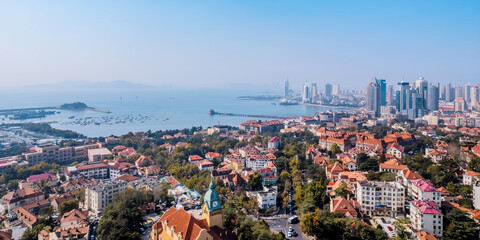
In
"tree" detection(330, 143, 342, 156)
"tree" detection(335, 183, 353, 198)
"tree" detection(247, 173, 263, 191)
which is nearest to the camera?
"tree" detection(335, 183, 353, 198)

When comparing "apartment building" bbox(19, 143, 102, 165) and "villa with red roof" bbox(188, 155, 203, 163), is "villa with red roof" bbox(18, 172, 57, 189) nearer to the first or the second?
"apartment building" bbox(19, 143, 102, 165)

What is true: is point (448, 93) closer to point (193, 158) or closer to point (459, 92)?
point (459, 92)

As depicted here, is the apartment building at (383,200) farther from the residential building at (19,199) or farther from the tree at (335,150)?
the residential building at (19,199)

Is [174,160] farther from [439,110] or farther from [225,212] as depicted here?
[439,110]

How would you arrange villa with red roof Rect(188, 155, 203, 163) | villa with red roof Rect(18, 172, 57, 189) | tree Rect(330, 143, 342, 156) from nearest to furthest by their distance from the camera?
1. villa with red roof Rect(18, 172, 57, 189)
2. tree Rect(330, 143, 342, 156)
3. villa with red roof Rect(188, 155, 203, 163)

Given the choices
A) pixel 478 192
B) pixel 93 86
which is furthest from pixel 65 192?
pixel 93 86

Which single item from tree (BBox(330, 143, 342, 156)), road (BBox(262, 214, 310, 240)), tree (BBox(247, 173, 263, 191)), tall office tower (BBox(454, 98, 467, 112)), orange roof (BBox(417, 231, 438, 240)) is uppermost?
tall office tower (BBox(454, 98, 467, 112))

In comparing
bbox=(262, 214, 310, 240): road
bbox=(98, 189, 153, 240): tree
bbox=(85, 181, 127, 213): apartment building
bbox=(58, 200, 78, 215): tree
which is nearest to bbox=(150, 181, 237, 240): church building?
bbox=(98, 189, 153, 240): tree
